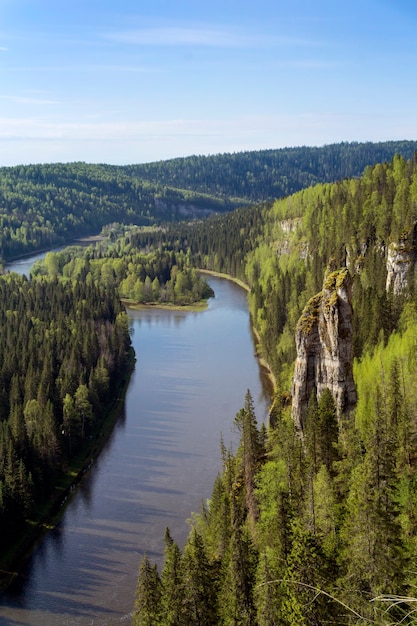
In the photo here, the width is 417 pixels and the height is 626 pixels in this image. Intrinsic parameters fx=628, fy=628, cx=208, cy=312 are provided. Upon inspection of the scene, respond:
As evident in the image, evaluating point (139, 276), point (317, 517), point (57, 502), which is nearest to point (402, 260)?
point (57, 502)

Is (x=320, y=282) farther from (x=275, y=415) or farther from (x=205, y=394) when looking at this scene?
(x=275, y=415)

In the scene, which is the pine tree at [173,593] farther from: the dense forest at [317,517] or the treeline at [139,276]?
the treeline at [139,276]

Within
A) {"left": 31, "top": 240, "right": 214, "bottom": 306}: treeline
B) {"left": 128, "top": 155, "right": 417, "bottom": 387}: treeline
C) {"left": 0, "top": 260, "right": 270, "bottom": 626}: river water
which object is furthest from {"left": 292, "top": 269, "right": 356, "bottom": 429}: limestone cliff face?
{"left": 31, "top": 240, "right": 214, "bottom": 306}: treeline

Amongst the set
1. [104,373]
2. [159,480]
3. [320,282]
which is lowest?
[159,480]

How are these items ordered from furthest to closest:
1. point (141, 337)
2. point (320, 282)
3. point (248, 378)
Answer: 1. point (141, 337)
2. point (320, 282)
3. point (248, 378)

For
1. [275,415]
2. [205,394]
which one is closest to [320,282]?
[205,394]

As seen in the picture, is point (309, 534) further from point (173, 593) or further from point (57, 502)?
point (57, 502)
